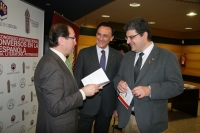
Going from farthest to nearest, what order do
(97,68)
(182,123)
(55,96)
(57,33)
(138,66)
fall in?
(182,123) → (97,68) → (138,66) → (57,33) → (55,96)

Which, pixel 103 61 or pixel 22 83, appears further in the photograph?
pixel 22 83

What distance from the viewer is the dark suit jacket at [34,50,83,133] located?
118cm

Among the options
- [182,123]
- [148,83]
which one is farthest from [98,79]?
[182,123]

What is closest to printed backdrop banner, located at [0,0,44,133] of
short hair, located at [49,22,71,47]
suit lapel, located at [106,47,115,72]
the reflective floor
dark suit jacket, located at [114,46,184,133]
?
short hair, located at [49,22,71,47]

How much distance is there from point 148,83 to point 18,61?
159cm

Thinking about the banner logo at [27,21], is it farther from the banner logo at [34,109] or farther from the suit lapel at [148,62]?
the suit lapel at [148,62]

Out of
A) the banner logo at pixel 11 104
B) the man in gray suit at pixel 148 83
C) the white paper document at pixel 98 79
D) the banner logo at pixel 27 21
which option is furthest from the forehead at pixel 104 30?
the banner logo at pixel 11 104

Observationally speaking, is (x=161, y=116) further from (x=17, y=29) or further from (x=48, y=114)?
(x=17, y=29)

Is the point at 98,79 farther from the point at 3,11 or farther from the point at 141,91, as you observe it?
the point at 3,11

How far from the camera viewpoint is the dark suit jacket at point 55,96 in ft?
3.86

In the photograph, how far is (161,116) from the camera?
153 cm

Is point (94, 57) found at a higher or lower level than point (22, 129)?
higher

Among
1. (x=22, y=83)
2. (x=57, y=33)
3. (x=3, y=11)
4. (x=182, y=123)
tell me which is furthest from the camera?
(x=182, y=123)

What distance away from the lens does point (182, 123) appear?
4.29m
